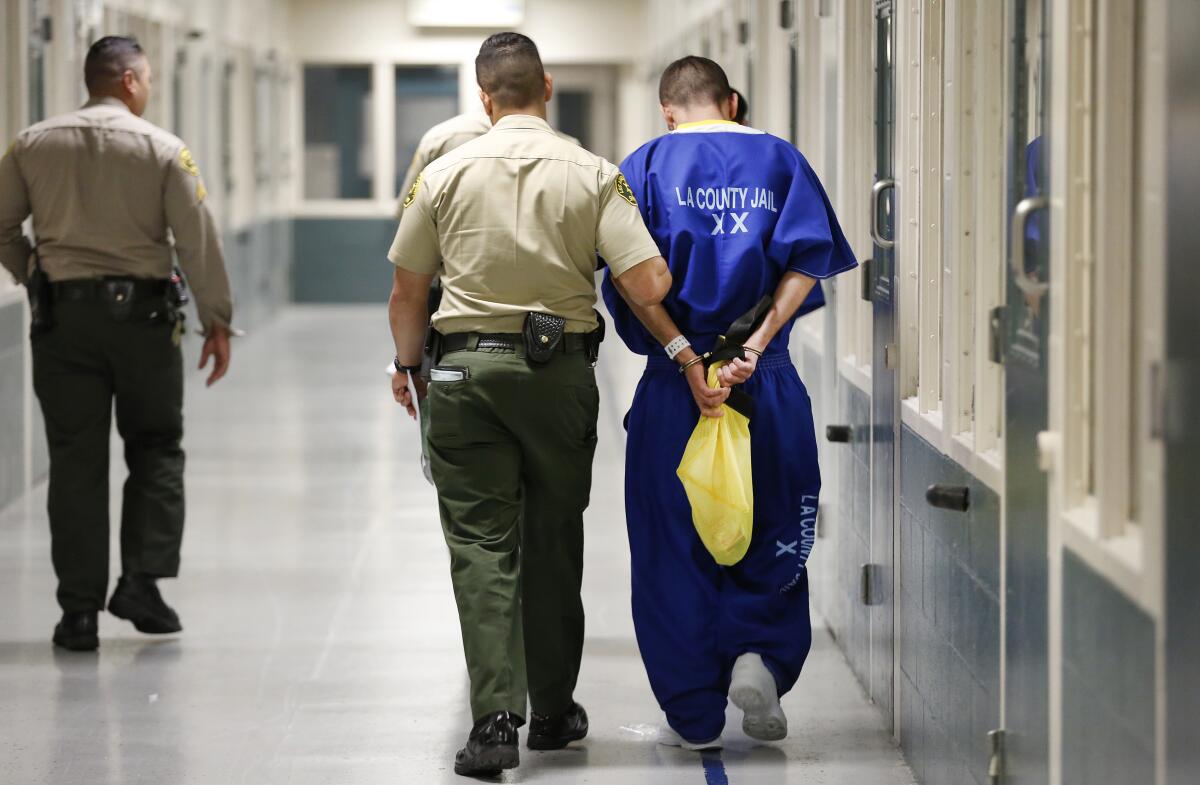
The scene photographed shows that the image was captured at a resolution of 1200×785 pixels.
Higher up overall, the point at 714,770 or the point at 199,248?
the point at 199,248

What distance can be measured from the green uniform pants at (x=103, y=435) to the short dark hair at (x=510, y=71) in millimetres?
1410

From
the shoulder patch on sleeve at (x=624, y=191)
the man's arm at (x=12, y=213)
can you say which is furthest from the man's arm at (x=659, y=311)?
the man's arm at (x=12, y=213)

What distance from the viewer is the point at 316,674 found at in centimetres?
444

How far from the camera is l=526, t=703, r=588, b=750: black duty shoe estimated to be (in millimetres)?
3752

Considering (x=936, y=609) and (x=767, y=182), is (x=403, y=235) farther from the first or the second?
(x=936, y=609)

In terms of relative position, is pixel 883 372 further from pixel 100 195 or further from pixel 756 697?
pixel 100 195

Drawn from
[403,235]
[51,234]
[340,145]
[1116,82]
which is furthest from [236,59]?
[1116,82]

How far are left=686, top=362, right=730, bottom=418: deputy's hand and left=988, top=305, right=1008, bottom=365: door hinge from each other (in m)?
0.69

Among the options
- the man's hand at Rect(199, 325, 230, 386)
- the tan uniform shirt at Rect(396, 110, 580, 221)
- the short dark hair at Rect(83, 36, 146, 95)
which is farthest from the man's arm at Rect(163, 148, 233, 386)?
the tan uniform shirt at Rect(396, 110, 580, 221)

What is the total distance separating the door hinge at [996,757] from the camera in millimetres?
2906

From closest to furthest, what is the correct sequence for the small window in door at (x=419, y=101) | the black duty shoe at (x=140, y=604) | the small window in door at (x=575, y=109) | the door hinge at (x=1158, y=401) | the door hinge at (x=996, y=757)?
1. the door hinge at (x=1158, y=401)
2. the door hinge at (x=996, y=757)
3. the black duty shoe at (x=140, y=604)
4. the small window in door at (x=419, y=101)
5. the small window in door at (x=575, y=109)

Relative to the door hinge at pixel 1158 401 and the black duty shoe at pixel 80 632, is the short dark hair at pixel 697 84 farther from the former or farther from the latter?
the black duty shoe at pixel 80 632

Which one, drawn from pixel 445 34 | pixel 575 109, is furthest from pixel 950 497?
pixel 575 109

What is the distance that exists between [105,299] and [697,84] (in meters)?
1.72
